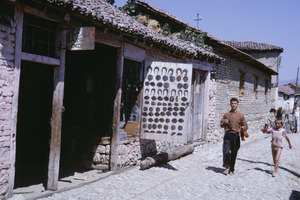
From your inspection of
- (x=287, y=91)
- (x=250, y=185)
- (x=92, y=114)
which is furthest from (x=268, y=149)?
(x=287, y=91)

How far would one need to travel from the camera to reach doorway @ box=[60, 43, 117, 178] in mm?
6785

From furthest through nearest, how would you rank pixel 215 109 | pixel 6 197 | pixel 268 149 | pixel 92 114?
1. pixel 215 109
2. pixel 268 149
3. pixel 92 114
4. pixel 6 197

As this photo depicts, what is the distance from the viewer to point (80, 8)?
4809 mm

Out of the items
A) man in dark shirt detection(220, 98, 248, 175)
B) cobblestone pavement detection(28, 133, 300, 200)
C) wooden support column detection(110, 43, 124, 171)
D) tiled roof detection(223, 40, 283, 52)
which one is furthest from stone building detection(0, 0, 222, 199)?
tiled roof detection(223, 40, 283, 52)

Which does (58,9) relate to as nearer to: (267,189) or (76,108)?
(76,108)

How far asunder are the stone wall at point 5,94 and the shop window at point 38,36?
0.62m

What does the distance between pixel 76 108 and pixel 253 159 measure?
5.62 meters

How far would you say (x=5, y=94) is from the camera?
4.17 metres

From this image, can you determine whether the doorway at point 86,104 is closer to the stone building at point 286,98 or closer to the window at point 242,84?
the window at point 242,84

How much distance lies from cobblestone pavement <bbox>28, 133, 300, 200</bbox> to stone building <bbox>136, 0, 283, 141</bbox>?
3.47 meters

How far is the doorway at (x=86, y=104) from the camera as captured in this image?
6.79 m

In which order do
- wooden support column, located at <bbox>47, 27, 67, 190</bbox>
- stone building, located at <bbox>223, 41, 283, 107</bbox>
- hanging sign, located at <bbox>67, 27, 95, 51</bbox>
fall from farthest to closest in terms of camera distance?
stone building, located at <bbox>223, 41, 283, 107</bbox>
wooden support column, located at <bbox>47, 27, 67, 190</bbox>
hanging sign, located at <bbox>67, 27, 95, 51</bbox>

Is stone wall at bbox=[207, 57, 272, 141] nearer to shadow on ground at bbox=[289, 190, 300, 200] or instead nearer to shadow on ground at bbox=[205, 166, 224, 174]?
shadow on ground at bbox=[205, 166, 224, 174]

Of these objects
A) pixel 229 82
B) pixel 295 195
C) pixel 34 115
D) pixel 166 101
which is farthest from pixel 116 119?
pixel 229 82
